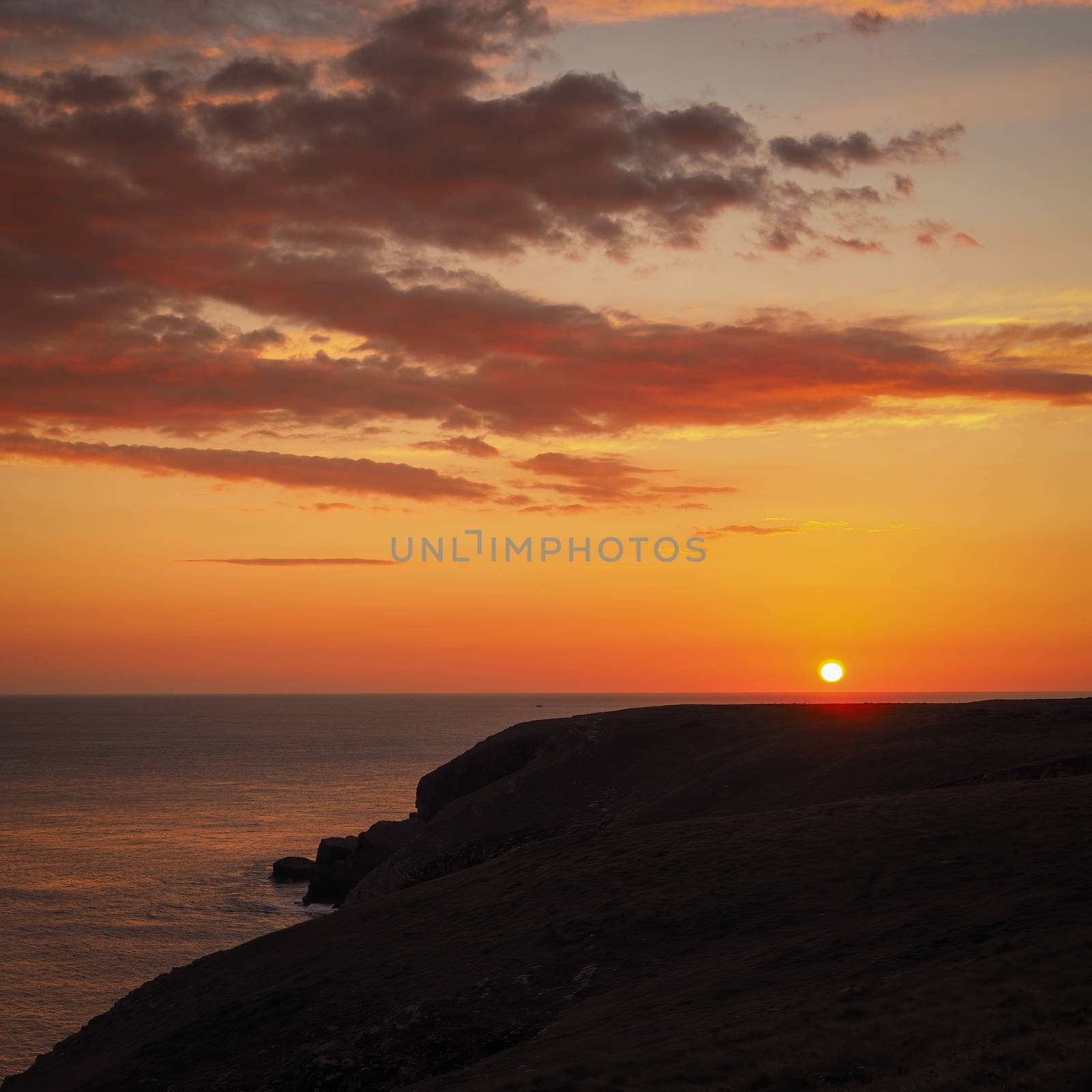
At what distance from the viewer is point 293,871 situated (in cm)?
8506

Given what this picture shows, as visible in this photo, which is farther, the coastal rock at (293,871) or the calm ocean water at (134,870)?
the coastal rock at (293,871)

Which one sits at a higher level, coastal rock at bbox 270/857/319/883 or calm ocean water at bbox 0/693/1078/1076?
coastal rock at bbox 270/857/319/883

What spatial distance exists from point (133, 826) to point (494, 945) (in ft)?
316

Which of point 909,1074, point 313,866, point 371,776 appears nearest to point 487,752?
point 313,866

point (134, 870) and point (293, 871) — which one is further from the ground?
point (293, 871)

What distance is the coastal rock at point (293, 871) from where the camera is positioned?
3349 inches

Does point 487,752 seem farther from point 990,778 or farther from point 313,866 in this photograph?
point 990,778

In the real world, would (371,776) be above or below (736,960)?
below

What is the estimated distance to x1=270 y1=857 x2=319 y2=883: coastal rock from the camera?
85062mm

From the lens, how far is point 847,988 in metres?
23.6

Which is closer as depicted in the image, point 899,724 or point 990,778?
point 990,778

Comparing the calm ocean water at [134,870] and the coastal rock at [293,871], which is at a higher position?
the coastal rock at [293,871]

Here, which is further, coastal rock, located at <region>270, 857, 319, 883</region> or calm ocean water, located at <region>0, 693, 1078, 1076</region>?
coastal rock, located at <region>270, 857, 319, 883</region>

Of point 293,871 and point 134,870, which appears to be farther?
point 134,870
